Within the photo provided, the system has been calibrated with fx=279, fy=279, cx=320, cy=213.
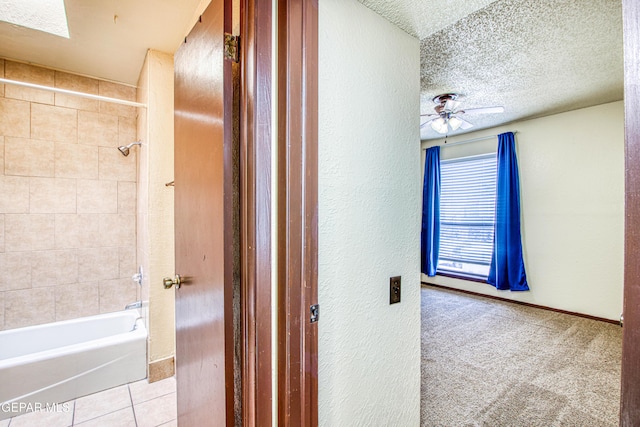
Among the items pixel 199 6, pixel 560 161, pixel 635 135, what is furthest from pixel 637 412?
pixel 560 161

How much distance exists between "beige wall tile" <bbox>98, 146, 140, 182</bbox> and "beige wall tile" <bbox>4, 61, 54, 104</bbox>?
55cm

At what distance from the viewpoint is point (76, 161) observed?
8.27 feet

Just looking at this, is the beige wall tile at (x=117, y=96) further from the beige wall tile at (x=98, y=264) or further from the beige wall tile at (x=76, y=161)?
the beige wall tile at (x=98, y=264)

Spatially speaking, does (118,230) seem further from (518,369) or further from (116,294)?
(518,369)

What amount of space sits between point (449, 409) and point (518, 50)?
8.72ft

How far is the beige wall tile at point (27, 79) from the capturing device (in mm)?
2254

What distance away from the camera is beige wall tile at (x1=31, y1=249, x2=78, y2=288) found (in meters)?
2.38

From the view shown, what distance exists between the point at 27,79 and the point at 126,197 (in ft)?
3.81

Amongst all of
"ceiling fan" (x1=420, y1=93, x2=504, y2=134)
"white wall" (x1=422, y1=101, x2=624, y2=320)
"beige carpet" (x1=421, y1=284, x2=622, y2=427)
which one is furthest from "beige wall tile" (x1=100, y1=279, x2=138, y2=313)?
"white wall" (x1=422, y1=101, x2=624, y2=320)

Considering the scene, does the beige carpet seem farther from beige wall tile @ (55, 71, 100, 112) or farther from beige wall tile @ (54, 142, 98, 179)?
beige wall tile @ (55, 71, 100, 112)

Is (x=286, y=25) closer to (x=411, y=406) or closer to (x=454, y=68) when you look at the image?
(x=411, y=406)

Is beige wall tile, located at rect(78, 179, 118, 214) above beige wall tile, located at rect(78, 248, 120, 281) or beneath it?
above

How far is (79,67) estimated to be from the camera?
2373 mm

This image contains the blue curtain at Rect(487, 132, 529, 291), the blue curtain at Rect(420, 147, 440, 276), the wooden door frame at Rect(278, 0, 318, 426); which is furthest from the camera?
the blue curtain at Rect(420, 147, 440, 276)
